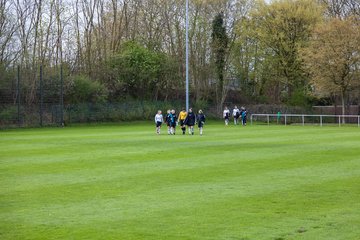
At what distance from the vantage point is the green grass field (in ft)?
31.3

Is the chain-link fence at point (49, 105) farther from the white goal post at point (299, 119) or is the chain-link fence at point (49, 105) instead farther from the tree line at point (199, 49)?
the white goal post at point (299, 119)

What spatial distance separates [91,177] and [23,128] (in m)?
33.8

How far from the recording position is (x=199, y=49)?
66.8 metres

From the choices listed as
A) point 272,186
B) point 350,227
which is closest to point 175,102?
point 272,186

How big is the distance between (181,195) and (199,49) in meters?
54.8

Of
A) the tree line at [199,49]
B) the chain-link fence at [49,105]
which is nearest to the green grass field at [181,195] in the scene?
the chain-link fence at [49,105]

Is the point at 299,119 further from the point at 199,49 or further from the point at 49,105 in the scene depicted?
the point at 49,105

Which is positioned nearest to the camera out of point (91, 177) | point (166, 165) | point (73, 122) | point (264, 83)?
point (91, 177)

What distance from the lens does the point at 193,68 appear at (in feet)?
220

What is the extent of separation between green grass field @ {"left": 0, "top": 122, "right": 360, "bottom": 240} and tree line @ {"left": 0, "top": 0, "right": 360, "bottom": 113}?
34845 mm

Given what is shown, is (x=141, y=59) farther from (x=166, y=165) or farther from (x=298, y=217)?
(x=298, y=217)

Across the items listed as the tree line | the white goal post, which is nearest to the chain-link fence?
the tree line

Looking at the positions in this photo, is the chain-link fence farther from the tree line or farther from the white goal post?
the white goal post

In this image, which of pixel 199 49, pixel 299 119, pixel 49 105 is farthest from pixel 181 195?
pixel 199 49
